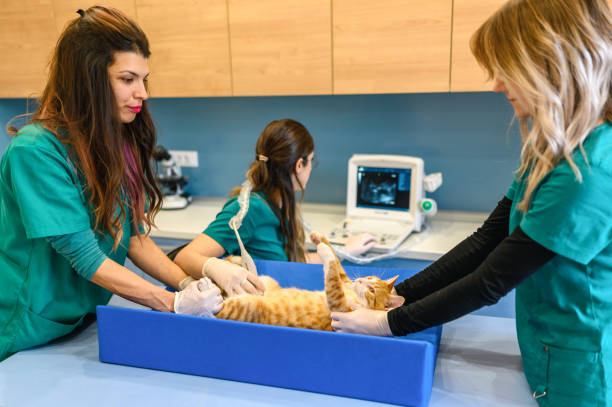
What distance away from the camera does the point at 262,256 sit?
5.42ft

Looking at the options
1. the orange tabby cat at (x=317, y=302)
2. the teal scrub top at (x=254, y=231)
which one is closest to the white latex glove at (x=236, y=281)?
the orange tabby cat at (x=317, y=302)

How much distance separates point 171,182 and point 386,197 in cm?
124

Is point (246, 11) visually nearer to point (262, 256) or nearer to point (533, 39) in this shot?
point (262, 256)

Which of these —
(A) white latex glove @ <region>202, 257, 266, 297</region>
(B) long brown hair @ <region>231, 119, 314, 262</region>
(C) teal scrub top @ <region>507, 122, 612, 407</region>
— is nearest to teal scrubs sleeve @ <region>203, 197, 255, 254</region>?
(B) long brown hair @ <region>231, 119, 314, 262</region>

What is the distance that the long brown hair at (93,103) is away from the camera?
1.05 m

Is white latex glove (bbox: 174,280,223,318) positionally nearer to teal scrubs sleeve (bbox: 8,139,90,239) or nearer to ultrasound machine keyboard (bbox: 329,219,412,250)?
teal scrubs sleeve (bbox: 8,139,90,239)

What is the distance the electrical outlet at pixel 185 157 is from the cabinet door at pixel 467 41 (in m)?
1.53

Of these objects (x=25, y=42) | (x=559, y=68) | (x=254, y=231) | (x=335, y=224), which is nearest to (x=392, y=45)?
(x=335, y=224)

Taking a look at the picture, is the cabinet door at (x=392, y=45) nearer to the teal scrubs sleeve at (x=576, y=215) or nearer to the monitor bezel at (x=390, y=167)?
the monitor bezel at (x=390, y=167)

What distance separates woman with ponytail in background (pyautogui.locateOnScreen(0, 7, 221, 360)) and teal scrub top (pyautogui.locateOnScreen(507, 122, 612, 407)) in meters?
0.71

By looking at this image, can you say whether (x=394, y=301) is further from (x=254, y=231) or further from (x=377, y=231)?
(x=377, y=231)

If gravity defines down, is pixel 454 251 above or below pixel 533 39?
below

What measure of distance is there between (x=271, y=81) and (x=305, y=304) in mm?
1286

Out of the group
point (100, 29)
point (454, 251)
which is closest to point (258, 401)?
point (454, 251)
